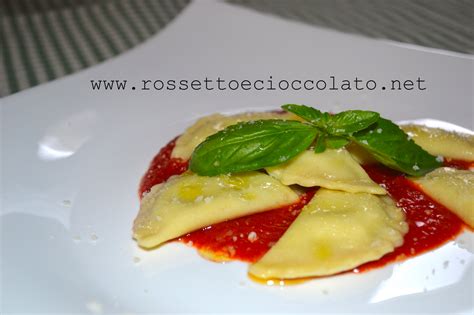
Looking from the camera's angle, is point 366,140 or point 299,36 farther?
point 299,36

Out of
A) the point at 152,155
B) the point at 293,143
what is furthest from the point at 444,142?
the point at 152,155

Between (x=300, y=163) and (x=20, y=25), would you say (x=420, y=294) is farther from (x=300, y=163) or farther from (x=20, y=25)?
(x=20, y=25)

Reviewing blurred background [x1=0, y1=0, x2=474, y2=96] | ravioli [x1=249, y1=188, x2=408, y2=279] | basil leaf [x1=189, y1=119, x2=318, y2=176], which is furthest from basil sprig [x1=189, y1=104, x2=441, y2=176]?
blurred background [x1=0, y1=0, x2=474, y2=96]

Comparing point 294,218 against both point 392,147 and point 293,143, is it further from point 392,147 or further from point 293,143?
point 392,147

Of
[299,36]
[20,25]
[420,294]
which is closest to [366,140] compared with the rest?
[420,294]

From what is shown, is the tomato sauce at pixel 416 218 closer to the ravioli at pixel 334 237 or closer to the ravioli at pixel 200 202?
the ravioli at pixel 334 237

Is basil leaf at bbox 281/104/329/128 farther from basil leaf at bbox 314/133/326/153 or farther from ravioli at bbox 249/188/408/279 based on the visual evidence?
ravioli at bbox 249/188/408/279
